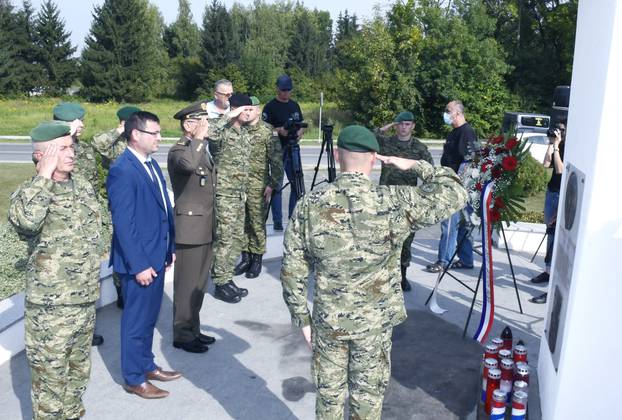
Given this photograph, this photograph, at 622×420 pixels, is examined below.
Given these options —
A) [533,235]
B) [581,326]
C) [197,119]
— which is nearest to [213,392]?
[197,119]

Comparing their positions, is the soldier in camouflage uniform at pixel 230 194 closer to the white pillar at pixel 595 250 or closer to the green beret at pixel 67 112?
the green beret at pixel 67 112

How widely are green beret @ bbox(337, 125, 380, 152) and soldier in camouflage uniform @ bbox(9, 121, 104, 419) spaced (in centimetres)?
158

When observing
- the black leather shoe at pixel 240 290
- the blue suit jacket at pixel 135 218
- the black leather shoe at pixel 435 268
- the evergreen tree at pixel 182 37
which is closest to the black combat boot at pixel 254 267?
the black leather shoe at pixel 240 290

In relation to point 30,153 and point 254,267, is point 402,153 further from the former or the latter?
point 30,153

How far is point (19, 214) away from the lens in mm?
3074

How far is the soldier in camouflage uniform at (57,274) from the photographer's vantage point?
3296 mm

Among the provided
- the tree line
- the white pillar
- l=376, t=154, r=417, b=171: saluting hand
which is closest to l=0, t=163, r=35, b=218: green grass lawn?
l=376, t=154, r=417, b=171: saluting hand

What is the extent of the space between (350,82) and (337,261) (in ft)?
92.1

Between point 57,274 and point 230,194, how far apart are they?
8.12ft

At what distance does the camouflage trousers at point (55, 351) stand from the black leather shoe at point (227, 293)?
2.26 m

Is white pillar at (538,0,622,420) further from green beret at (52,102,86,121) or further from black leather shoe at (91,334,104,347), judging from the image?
green beret at (52,102,86,121)

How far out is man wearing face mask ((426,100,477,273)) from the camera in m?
6.23

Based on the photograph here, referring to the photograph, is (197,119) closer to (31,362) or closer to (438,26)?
(31,362)

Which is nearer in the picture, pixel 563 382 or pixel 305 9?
→ pixel 563 382
